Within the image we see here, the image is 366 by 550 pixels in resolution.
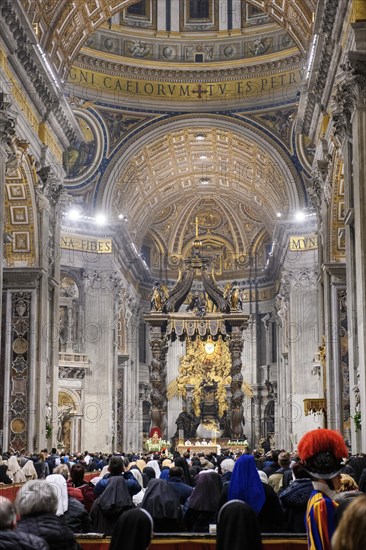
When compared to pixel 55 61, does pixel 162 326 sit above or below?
below

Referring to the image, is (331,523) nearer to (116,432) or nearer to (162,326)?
(162,326)

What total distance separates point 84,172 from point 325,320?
43.7 ft

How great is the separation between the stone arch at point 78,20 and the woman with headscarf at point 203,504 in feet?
49.4

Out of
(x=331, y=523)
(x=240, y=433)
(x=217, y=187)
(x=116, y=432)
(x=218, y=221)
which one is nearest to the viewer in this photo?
(x=331, y=523)

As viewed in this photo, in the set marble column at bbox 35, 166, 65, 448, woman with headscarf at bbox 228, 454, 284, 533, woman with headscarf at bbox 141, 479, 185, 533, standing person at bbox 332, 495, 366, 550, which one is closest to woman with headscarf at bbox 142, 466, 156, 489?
woman with headscarf at bbox 141, 479, 185, 533

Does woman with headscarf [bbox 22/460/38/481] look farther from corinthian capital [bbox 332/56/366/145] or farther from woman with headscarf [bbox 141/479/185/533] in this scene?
woman with headscarf [bbox 141/479/185/533]

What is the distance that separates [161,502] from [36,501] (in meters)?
3.03

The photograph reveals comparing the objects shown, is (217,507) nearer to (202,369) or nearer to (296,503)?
(296,503)

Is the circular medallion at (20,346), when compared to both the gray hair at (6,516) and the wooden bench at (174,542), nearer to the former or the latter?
the wooden bench at (174,542)

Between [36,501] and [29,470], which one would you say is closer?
[36,501]

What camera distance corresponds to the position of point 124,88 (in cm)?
3206

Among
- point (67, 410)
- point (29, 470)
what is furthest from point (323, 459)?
point (67, 410)

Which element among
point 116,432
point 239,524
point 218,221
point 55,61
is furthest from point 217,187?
point 239,524

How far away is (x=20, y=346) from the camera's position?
20.8 m
